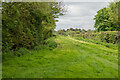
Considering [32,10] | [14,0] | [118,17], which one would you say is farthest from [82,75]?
[118,17]

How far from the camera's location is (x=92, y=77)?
131 inches

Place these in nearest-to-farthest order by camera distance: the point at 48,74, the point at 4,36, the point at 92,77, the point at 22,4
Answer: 1. the point at 92,77
2. the point at 48,74
3. the point at 4,36
4. the point at 22,4

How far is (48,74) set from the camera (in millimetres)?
3633

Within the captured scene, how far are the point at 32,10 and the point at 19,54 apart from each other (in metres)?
3.38

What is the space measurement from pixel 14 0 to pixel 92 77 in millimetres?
5468

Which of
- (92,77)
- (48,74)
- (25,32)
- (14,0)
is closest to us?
(92,77)

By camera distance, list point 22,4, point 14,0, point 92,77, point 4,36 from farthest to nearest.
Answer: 1. point 22,4
2. point 14,0
3. point 4,36
4. point 92,77

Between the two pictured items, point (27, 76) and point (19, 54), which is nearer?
point (27, 76)

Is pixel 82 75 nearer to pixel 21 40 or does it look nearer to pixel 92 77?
pixel 92 77

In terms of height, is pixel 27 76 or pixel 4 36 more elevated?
pixel 4 36

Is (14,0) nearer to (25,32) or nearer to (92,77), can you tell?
(25,32)

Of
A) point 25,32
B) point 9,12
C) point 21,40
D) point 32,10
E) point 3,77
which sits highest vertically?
point 32,10

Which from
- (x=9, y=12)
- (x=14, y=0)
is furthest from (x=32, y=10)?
(x=9, y=12)

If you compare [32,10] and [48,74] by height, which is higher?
[32,10]
